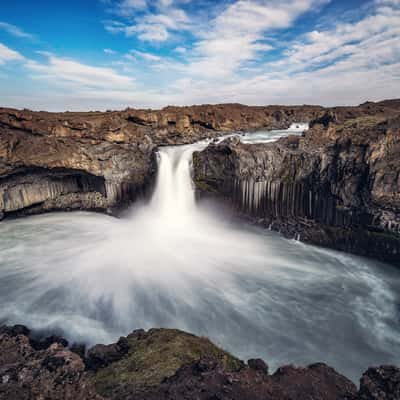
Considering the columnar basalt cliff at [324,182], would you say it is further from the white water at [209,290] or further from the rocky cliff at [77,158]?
the rocky cliff at [77,158]

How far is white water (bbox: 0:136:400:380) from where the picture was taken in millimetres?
9750

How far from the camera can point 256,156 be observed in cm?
2075

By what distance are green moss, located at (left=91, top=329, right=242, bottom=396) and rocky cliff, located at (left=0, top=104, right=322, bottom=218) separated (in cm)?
1723

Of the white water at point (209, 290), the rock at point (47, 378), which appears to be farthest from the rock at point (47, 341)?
the rock at point (47, 378)

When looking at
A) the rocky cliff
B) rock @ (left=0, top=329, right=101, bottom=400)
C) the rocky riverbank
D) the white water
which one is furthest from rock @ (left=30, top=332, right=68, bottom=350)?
the rocky cliff

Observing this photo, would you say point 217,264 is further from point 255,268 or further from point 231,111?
point 231,111

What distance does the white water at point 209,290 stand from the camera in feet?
32.0

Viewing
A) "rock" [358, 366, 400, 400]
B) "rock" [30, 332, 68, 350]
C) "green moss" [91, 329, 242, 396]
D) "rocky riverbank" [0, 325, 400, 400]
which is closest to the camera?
"rocky riverbank" [0, 325, 400, 400]

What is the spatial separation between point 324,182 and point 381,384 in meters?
14.6

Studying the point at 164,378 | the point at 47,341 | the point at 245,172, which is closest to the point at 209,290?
the point at 47,341

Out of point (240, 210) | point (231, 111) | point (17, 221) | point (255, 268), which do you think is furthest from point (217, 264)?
point (231, 111)

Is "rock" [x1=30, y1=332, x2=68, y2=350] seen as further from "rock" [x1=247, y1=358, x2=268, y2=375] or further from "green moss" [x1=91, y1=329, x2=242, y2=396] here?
"rock" [x1=247, y1=358, x2=268, y2=375]

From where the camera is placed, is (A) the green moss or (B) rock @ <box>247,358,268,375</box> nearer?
(A) the green moss

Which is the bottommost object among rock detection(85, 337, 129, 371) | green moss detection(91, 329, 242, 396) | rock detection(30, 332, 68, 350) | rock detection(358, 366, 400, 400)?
rock detection(30, 332, 68, 350)
